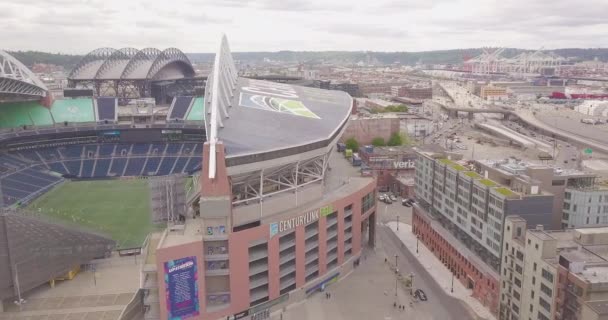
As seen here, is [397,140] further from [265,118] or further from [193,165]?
[265,118]

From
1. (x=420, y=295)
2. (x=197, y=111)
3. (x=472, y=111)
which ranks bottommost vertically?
(x=420, y=295)

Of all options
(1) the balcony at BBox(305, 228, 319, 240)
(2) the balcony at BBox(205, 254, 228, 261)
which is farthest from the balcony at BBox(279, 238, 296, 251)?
(2) the balcony at BBox(205, 254, 228, 261)

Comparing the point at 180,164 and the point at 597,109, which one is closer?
the point at 180,164

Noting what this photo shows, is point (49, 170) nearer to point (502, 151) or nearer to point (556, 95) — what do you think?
point (502, 151)

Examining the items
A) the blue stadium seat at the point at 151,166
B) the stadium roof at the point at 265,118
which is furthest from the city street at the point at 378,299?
the blue stadium seat at the point at 151,166

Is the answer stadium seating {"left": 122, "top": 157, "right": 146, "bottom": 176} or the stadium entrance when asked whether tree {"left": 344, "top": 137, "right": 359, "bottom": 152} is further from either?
the stadium entrance

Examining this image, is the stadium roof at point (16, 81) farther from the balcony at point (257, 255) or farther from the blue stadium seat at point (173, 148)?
the balcony at point (257, 255)

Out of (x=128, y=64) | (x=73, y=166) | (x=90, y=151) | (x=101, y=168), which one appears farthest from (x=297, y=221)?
(x=128, y=64)
